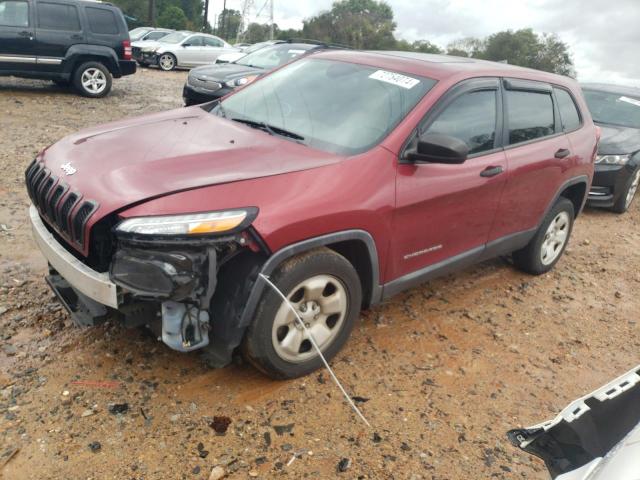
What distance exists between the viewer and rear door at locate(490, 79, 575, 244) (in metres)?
3.95

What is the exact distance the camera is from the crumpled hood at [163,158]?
8.50 ft

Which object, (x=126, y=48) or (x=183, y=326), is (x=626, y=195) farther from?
(x=126, y=48)

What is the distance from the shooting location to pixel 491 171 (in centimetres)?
371

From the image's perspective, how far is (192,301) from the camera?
257 centimetres

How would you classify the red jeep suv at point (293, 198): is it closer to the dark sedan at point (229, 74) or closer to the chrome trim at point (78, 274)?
the chrome trim at point (78, 274)

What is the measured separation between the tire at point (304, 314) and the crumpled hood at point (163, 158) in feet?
1.51

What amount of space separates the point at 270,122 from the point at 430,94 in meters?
0.99

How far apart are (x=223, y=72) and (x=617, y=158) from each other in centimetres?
623

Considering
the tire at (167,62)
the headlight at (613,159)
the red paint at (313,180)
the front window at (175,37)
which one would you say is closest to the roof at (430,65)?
the red paint at (313,180)

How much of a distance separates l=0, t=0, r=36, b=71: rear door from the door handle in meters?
9.46

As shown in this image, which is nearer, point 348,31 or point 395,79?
point 395,79

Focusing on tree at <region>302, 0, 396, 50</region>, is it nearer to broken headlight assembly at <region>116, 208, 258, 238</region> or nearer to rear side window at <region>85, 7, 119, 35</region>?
rear side window at <region>85, 7, 119, 35</region>

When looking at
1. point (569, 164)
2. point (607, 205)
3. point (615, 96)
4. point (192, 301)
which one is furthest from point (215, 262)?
point (615, 96)

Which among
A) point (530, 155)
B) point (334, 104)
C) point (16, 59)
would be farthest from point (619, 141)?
point (16, 59)
